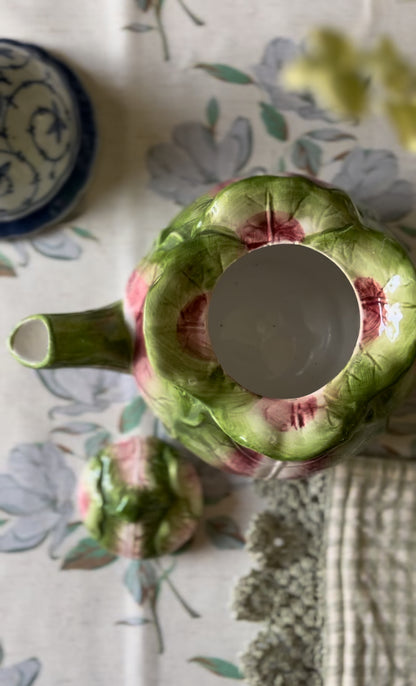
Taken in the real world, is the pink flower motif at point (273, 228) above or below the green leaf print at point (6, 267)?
below

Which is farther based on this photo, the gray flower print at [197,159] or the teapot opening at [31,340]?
the gray flower print at [197,159]

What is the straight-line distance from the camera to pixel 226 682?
0.42 meters

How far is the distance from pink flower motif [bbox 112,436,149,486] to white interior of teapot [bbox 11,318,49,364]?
116mm

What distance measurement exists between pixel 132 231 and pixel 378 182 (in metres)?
0.15

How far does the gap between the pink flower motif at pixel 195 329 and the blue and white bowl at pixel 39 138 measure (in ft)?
0.56

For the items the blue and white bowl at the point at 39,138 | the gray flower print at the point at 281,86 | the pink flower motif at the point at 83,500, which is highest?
the gray flower print at the point at 281,86

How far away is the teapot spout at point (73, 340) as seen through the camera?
31 cm

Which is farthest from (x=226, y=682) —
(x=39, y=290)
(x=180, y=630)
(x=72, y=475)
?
(x=39, y=290)

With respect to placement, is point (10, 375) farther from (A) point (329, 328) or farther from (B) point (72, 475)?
(A) point (329, 328)

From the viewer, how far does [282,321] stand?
0.37 metres

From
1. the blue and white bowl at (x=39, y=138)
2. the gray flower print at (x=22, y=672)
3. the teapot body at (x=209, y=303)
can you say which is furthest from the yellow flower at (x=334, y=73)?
the gray flower print at (x=22, y=672)

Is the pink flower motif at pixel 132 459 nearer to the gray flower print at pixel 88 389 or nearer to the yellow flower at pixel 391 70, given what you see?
the gray flower print at pixel 88 389

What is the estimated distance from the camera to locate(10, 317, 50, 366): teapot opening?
31cm

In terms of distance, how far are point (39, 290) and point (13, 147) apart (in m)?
0.09
